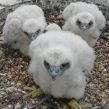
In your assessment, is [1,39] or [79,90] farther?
[1,39]

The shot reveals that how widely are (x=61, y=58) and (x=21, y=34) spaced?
1.49m

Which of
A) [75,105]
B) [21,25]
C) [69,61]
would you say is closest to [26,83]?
[75,105]

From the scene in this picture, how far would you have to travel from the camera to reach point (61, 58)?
3.35 m

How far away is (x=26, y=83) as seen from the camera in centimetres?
427

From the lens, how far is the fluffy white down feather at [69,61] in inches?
139

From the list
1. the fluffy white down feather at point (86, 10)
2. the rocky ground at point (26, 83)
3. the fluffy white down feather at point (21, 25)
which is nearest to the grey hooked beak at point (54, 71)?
the rocky ground at point (26, 83)

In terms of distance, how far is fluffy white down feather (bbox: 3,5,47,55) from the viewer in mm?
4566

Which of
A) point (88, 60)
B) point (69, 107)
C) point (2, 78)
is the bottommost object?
point (69, 107)

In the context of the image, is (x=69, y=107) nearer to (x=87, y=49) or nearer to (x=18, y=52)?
(x=87, y=49)

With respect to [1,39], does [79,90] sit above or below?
below

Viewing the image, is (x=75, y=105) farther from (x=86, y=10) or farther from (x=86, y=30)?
(x=86, y=10)

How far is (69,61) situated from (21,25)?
1524 millimetres

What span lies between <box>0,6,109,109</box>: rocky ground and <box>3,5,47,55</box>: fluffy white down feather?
0.59 feet

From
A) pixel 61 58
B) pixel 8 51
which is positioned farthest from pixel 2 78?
pixel 61 58
